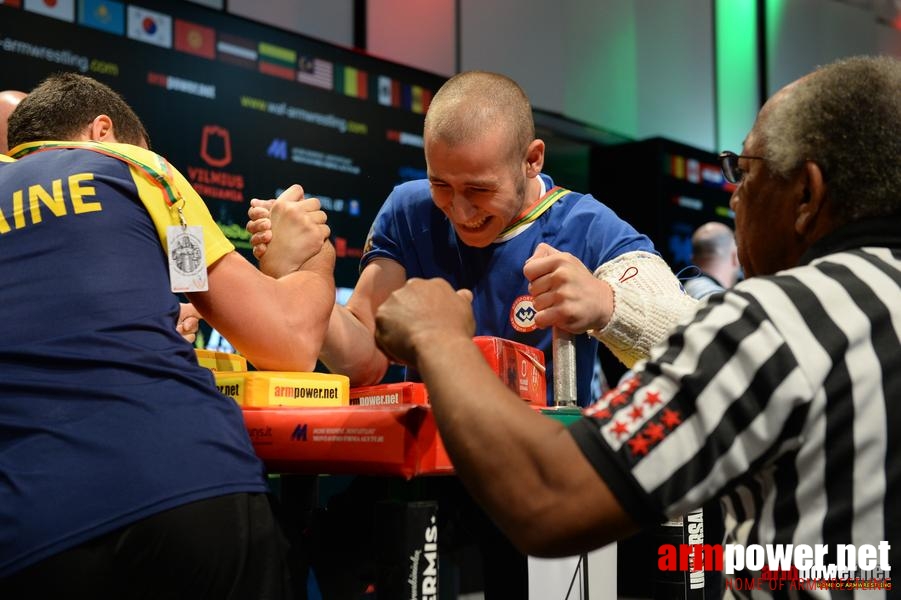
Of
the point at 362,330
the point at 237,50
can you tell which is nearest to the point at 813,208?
the point at 362,330

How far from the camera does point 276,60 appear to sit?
4402 millimetres

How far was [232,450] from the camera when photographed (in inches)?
57.7

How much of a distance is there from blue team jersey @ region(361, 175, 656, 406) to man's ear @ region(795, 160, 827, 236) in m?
0.95

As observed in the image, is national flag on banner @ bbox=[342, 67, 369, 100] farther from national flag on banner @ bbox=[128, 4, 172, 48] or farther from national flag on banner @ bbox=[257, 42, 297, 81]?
national flag on banner @ bbox=[128, 4, 172, 48]

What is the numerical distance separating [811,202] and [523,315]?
1.10m

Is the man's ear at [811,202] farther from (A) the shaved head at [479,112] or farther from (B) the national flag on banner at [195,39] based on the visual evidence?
(B) the national flag on banner at [195,39]

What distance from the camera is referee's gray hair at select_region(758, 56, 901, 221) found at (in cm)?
116

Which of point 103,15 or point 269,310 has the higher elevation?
point 103,15

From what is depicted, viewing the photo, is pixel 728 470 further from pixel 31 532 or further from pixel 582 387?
pixel 582 387

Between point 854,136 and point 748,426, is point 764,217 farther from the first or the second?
point 748,426

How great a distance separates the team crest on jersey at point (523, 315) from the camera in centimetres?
224

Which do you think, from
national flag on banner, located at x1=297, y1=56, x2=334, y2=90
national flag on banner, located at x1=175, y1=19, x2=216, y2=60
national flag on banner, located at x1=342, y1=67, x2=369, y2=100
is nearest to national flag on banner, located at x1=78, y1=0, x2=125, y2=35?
national flag on banner, located at x1=175, y1=19, x2=216, y2=60

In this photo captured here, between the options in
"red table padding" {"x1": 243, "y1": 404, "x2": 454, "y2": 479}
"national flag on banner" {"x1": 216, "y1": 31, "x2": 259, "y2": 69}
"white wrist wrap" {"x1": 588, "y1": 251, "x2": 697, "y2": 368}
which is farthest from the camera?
"national flag on banner" {"x1": 216, "y1": 31, "x2": 259, "y2": 69}

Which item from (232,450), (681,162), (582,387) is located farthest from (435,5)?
(232,450)
